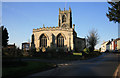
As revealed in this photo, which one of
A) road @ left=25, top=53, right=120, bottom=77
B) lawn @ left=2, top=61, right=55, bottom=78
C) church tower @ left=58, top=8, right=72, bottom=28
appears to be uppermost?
church tower @ left=58, top=8, right=72, bottom=28

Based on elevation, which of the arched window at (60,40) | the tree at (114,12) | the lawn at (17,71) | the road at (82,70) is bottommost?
the road at (82,70)

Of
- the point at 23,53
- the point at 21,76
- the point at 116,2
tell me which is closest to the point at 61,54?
the point at 23,53

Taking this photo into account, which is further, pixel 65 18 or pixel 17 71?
pixel 65 18

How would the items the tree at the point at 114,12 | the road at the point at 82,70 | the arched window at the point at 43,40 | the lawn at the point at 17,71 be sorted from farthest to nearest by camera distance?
1. the arched window at the point at 43,40
2. the tree at the point at 114,12
3. the road at the point at 82,70
4. the lawn at the point at 17,71

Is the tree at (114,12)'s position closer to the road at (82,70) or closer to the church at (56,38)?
the road at (82,70)

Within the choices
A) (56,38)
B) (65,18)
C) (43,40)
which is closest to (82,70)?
(56,38)

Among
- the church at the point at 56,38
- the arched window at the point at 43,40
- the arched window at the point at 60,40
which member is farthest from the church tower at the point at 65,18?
the arched window at the point at 43,40

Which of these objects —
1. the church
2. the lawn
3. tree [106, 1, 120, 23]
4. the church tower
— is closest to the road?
the lawn

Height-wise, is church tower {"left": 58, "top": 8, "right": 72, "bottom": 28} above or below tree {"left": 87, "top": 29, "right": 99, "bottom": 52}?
above

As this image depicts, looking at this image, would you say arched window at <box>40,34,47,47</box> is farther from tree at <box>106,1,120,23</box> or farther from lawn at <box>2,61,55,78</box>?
lawn at <box>2,61,55,78</box>

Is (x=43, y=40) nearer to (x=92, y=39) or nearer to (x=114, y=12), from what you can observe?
(x=92, y=39)

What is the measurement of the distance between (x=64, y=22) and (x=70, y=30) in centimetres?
1502

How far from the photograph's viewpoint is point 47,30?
2094 inches

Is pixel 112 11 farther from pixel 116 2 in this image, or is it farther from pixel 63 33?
pixel 63 33
